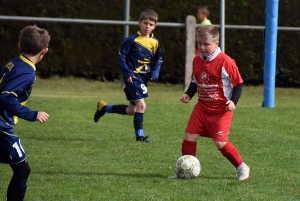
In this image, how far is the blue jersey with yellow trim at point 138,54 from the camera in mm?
10375

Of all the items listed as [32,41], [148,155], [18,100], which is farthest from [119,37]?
[18,100]

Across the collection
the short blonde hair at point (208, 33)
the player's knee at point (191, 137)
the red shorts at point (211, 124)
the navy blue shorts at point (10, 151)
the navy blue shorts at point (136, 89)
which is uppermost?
the short blonde hair at point (208, 33)

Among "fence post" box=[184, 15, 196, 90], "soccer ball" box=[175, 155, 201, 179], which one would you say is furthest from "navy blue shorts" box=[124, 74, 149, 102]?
"fence post" box=[184, 15, 196, 90]

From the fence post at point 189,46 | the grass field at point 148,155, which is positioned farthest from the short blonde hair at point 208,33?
the fence post at point 189,46

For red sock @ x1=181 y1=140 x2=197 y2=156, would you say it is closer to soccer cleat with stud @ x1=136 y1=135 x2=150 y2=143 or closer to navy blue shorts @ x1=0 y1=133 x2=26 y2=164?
navy blue shorts @ x1=0 y1=133 x2=26 y2=164

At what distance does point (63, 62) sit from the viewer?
1942cm

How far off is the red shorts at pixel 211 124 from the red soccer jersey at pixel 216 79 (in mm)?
59

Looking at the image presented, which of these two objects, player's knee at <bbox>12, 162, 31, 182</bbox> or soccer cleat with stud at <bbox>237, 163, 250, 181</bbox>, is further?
soccer cleat with stud at <bbox>237, 163, 250, 181</bbox>

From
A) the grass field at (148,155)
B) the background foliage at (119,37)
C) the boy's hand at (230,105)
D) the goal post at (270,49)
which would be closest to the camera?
the grass field at (148,155)

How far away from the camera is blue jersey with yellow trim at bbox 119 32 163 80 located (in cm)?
1038

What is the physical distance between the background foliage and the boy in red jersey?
11119 mm

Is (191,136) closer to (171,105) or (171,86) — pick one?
(171,105)

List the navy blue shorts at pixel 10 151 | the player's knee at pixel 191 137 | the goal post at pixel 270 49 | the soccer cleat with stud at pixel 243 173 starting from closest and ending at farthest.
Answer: the navy blue shorts at pixel 10 151
the soccer cleat with stud at pixel 243 173
the player's knee at pixel 191 137
the goal post at pixel 270 49

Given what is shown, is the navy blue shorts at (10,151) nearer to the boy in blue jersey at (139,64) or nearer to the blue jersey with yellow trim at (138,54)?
the boy in blue jersey at (139,64)
